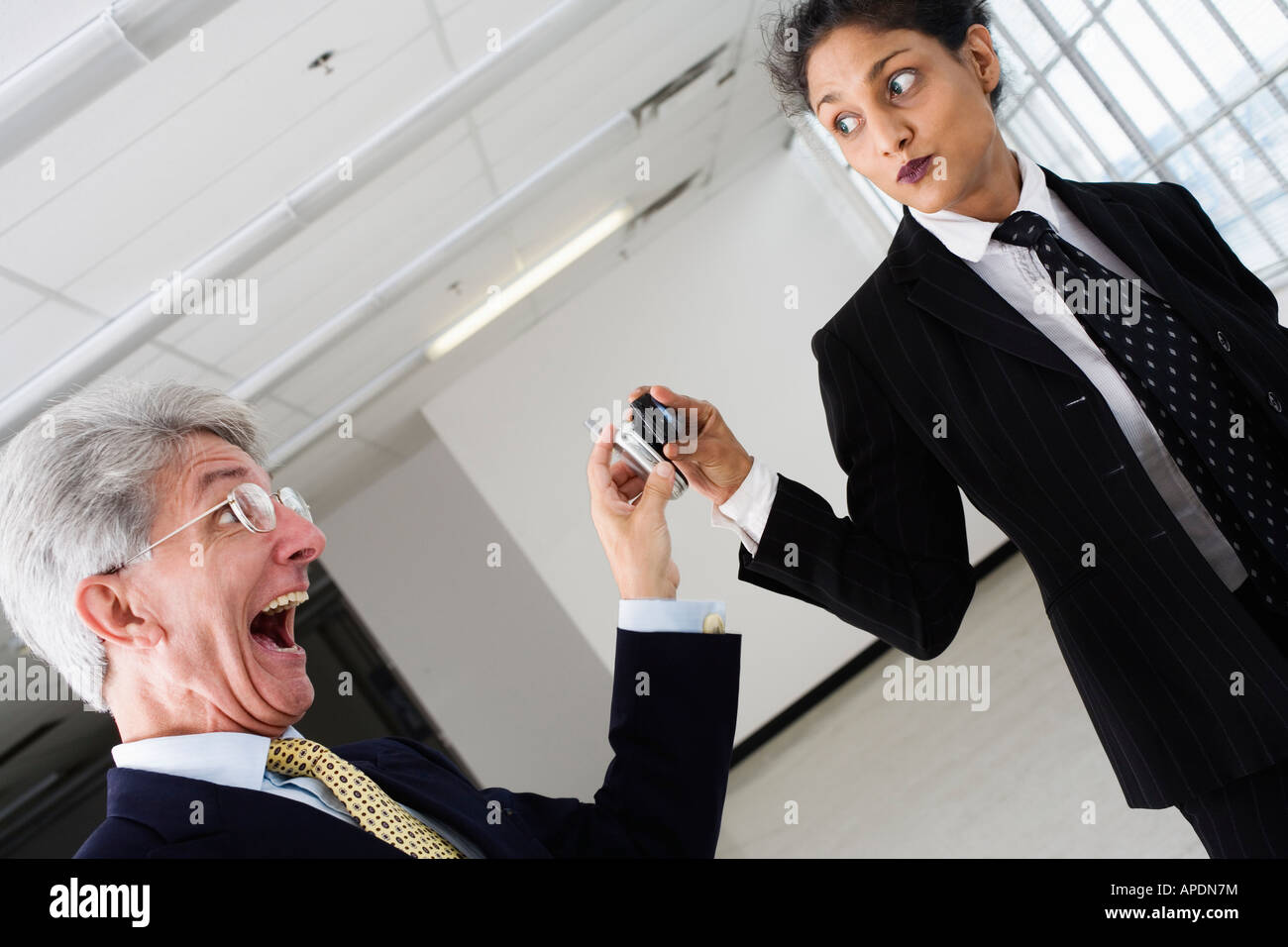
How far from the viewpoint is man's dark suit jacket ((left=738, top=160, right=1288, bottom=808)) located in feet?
3.60

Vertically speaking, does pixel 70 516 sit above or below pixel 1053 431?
above

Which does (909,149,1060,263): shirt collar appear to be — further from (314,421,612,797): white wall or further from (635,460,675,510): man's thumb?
(314,421,612,797): white wall

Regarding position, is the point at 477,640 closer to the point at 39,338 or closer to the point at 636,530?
the point at 39,338

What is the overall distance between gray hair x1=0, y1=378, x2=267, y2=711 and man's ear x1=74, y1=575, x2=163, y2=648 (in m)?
0.02

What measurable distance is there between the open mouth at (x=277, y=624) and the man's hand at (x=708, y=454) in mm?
549

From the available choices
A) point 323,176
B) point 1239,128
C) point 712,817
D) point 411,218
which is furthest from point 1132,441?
point 1239,128

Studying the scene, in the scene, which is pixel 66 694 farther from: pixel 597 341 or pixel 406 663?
pixel 597 341

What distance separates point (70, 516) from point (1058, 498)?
123 cm

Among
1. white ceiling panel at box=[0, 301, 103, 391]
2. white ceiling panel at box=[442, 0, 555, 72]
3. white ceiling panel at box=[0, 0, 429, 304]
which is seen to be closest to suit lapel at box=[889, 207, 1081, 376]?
white ceiling panel at box=[0, 0, 429, 304]

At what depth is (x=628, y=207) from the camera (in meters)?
6.24

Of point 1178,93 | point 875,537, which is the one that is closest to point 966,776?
point 1178,93

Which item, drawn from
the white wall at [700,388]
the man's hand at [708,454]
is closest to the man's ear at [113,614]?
the man's hand at [708,454]

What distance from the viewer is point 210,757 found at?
1.02 meters

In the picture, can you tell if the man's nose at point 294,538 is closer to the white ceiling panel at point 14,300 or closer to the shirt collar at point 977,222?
the shirt collar at point 977,222
